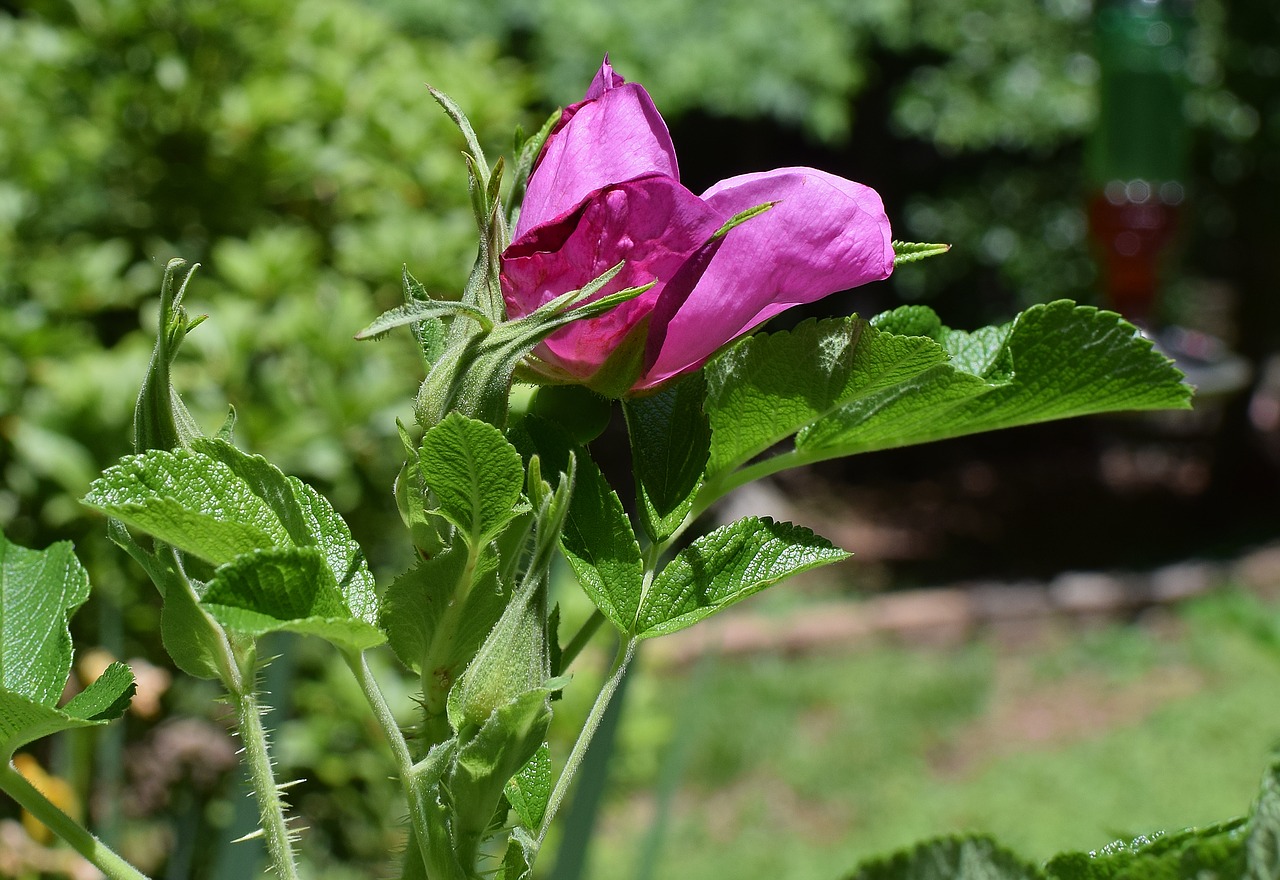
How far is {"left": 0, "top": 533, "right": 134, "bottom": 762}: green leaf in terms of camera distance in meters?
0.43

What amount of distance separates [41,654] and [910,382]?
0.35 metres

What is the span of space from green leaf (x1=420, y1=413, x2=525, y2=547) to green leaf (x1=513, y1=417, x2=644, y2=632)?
55 mm

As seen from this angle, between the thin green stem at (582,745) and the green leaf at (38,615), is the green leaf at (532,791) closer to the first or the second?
the thin green stem at (582,745)

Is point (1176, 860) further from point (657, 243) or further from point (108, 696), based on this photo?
point (108, 696)

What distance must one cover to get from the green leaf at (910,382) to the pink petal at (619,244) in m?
0.06

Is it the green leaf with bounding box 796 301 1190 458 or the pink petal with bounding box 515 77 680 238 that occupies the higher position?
the pink petal with bounding box 515 77 680 238

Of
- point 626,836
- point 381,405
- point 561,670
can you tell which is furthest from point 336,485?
point 626,836

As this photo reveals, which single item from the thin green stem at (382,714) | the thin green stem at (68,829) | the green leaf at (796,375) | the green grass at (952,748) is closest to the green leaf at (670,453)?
the green leaf at (796,375)

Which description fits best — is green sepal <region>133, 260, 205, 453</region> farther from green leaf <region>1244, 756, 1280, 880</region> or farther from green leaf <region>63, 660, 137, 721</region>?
green leaf <region>1244, 756, 1280, 880</region>

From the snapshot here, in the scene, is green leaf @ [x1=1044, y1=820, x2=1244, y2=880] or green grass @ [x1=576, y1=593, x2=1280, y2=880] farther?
green grass @ [x1=576, y1=593, x2=1280, y2=880]

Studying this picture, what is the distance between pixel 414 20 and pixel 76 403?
9.69 feet

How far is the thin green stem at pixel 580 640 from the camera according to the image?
0.47 m

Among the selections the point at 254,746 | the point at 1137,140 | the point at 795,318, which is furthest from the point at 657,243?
the point at 795,318

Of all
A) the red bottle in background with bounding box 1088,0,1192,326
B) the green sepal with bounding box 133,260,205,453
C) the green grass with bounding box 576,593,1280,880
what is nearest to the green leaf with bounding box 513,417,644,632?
the green sepal with bounding box 133,260,205,453
